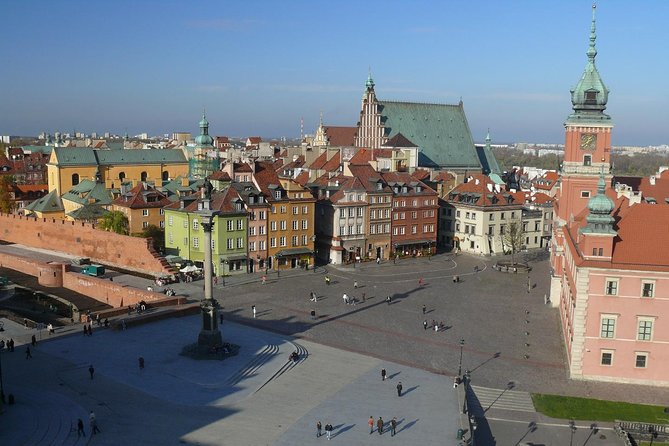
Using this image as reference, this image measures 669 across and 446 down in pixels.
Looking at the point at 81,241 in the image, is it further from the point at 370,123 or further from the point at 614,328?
the point at 614,328

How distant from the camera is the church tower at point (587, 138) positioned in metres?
58.6

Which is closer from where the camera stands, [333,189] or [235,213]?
[235,213]

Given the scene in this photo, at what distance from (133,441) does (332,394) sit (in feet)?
34.9

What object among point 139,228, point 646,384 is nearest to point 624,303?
point 646,384

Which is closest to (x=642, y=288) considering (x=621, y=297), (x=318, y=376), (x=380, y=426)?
(x=621, y=297)

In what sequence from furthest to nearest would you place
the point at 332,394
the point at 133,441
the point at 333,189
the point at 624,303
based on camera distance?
the point at 333,189 < the point at 624,303 < the point at 332,394 < the point at 133,441

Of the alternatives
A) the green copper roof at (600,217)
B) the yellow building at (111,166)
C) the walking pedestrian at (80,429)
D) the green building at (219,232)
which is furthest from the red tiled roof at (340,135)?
the walking pedestrian at (80,429)

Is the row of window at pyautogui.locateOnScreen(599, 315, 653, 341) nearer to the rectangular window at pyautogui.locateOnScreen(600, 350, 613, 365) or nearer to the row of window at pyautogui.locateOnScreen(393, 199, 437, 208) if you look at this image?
the rectangular window at pyautogui.locateOnScreen(600, 350, 613, 365)

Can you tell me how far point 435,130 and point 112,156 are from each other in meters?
51.7

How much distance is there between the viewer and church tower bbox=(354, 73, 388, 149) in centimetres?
10631

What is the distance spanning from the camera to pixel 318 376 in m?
38.5

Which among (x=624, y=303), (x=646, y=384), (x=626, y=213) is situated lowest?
(x=646, y=384)

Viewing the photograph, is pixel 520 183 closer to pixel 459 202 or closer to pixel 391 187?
pixel 459 202

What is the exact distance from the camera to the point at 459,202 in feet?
281
